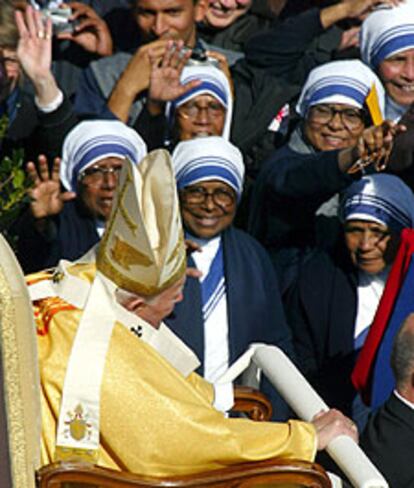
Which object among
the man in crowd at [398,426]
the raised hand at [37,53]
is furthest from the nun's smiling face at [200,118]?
the man in crowd at [398,426]

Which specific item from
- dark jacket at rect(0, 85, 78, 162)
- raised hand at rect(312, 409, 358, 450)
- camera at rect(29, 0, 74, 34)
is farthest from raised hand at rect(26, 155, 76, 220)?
raised hand at rect(312, 409, 358, 450)

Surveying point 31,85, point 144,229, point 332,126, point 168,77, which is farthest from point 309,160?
point 144,229

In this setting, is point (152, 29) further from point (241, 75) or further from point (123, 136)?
point (123, 136)

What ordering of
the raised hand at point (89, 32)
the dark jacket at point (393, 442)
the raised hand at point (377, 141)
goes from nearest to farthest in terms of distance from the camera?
the dark jacket at point (393, 442)
the raised hand at point (377, 141)
the raised hand at point (89, 32)

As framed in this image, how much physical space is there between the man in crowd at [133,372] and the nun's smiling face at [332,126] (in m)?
2.16

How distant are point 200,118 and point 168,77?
0.82 feet

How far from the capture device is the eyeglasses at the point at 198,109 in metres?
7.55

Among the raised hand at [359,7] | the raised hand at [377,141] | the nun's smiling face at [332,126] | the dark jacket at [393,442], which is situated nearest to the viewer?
the dark jacket at [393,442]

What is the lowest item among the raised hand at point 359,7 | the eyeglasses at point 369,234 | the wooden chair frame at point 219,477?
the wooden chair frame at point 219,477

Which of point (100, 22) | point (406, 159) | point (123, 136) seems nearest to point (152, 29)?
point (100, 22)

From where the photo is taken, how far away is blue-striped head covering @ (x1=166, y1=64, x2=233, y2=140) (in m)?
7.55

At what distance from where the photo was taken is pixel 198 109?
7574 millimetres

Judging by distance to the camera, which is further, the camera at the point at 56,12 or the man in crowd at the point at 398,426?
the camera at the point at 56,12

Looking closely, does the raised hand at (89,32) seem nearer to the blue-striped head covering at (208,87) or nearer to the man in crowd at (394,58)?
the blue-striped head covering at (208,87)
